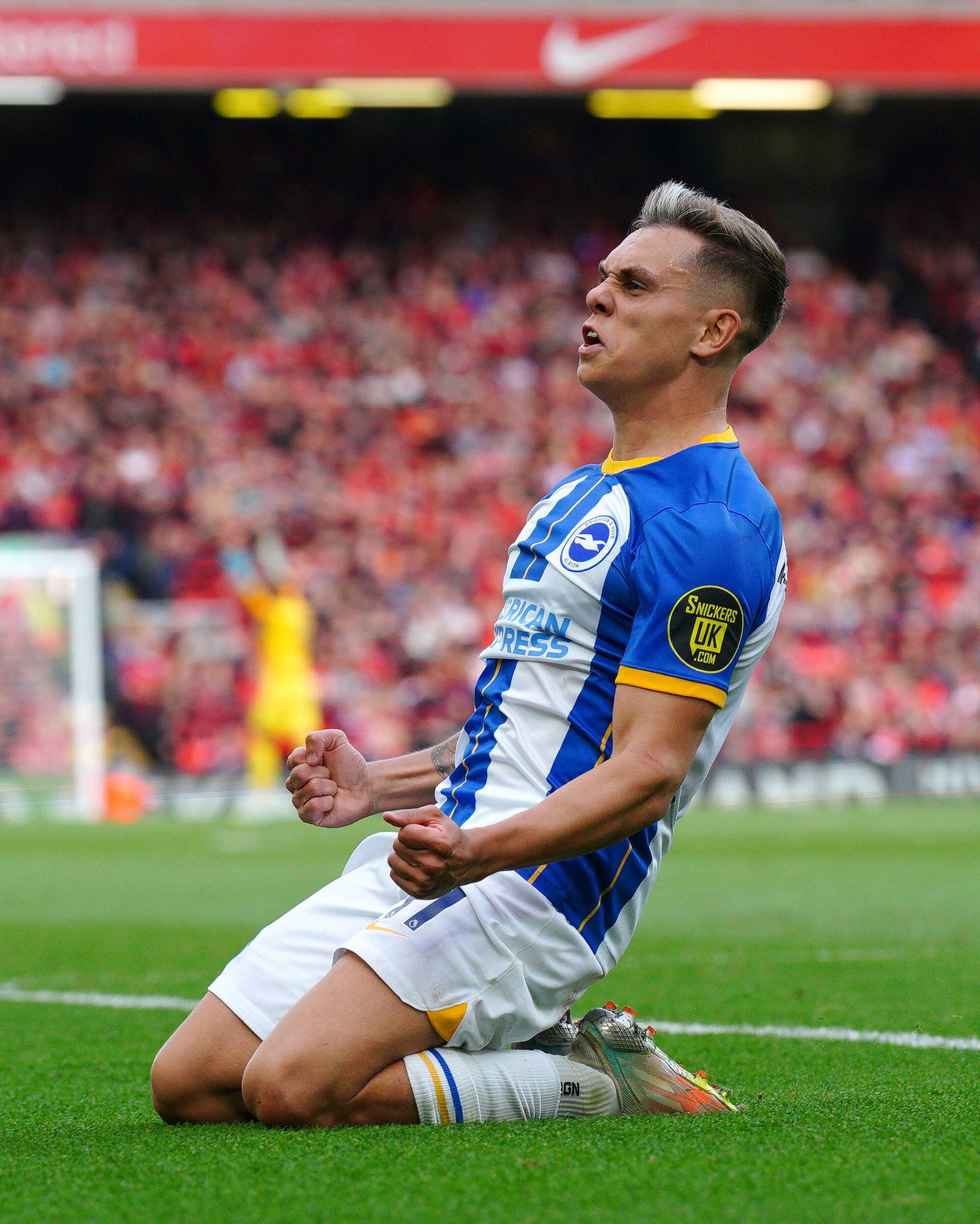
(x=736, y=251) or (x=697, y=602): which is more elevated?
(x=736, y=251)

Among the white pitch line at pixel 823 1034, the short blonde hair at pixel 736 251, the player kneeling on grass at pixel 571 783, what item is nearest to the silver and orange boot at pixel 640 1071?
the player kneeling on grass at pixel 571 783

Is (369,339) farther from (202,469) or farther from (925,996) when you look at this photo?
(925,996)

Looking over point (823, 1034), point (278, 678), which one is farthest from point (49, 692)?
point (823, 1034)

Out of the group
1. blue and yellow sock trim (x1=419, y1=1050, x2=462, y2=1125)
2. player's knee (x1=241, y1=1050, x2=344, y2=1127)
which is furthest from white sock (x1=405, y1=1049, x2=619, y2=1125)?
player's knee (x1=241, y1=1050, x2=344, y2=1127)

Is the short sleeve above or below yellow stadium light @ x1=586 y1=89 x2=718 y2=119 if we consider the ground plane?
below

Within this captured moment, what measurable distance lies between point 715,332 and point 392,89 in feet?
56.1

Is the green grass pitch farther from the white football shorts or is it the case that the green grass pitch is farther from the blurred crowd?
the blurred crowd

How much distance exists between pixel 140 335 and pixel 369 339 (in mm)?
2625

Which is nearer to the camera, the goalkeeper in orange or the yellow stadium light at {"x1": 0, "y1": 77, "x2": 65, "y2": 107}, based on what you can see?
the goalkeeper in orange

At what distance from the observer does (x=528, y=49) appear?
18703mm

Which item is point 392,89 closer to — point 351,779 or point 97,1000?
point 97,1000

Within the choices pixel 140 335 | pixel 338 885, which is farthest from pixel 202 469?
pixel 338 885

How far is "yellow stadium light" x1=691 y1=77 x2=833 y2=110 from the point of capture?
62.5 ft

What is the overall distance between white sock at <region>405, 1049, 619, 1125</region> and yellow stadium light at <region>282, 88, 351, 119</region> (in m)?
17.7
